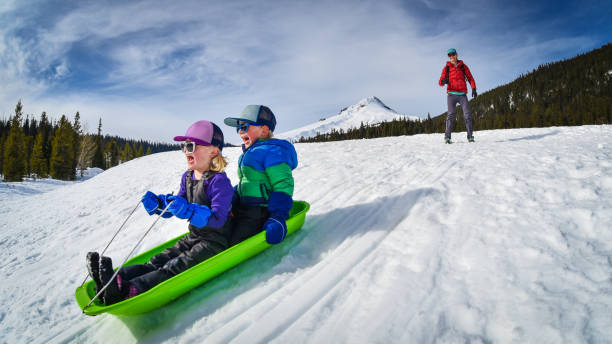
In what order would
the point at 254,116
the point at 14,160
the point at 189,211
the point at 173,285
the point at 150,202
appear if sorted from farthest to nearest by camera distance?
the point at 14,160, the point at 254,116, the point at 150,202, the point at 189,211, the point at 173,285

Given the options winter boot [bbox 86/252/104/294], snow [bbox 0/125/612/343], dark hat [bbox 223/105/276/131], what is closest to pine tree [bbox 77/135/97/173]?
snow [bbox 0/125/612/343]

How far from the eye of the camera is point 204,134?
2.77m

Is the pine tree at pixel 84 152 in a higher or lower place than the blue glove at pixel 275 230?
higher

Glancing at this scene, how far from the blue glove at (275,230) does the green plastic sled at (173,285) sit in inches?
2.5

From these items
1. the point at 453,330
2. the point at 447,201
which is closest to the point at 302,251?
the point at 453,330

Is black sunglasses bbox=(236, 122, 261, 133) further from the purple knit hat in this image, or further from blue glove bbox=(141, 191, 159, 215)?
blue glove bbox=(141, 191, 159, 215)

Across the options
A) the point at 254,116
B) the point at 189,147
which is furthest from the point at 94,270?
the point at 254,116

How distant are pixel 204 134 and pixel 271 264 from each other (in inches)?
62.0

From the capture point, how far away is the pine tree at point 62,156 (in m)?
43.1

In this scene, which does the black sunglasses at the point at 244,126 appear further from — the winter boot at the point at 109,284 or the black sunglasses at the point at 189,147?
the winter boot at the point at 109,284

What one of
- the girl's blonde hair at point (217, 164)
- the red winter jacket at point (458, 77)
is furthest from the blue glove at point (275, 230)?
the red winter jacket at point (458, 77)

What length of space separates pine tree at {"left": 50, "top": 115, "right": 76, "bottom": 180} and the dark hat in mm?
57104

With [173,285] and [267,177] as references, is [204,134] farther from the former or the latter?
[173,285]

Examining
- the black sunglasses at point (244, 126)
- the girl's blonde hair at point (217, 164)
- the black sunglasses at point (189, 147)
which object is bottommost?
the girl's blonde hair at point (217, 164)
